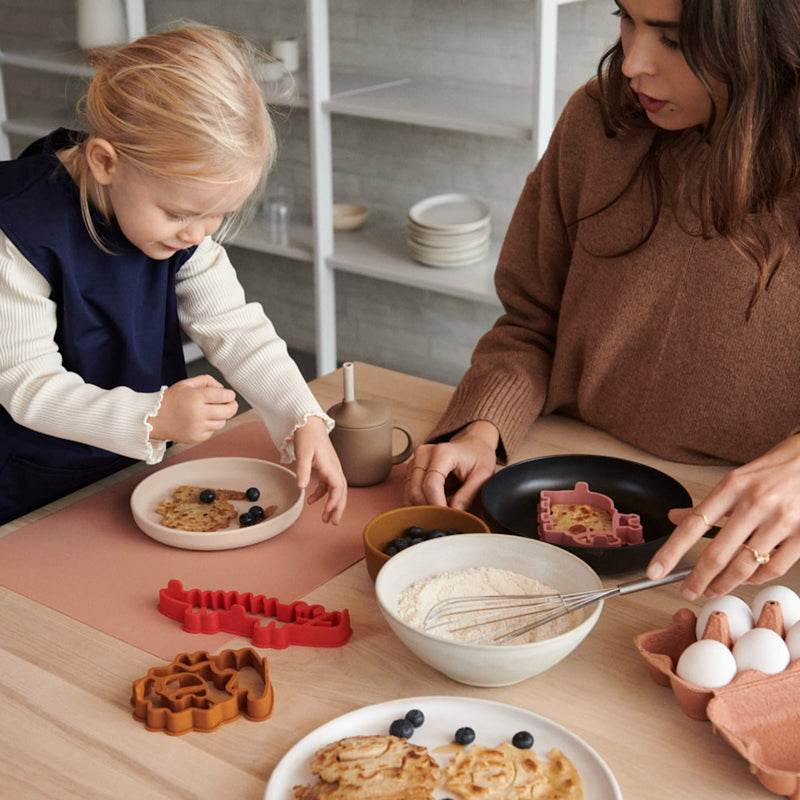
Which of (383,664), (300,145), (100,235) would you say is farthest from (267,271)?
(383,664)

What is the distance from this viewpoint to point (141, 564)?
119 centimetres

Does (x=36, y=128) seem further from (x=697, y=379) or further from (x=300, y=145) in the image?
(x=697, y=379)

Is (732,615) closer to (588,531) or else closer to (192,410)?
(588,531)

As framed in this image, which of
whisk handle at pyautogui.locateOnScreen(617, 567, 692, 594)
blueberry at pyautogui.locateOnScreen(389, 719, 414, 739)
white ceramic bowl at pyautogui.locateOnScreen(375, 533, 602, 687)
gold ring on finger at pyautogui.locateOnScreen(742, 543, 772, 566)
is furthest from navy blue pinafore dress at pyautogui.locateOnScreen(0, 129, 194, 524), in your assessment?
gold ring on finger at pyautogui.locateOnScreen(742, 543, 772, 566)

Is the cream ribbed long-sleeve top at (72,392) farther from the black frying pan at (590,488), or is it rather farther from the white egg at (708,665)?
the white egg at (708,665)

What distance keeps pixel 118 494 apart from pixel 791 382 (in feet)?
3.09

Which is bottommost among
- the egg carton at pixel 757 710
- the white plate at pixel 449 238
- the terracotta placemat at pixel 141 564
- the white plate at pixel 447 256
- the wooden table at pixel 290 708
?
the white plate at pixel 447 256

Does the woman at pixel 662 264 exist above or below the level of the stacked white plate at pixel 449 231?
above

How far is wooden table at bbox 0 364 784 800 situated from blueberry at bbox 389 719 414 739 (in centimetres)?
6

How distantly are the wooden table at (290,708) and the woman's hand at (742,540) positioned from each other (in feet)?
0.28

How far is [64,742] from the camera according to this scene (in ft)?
2.94

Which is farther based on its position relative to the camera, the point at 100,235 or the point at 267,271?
the point at 267,271

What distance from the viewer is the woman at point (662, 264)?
1.24 metres

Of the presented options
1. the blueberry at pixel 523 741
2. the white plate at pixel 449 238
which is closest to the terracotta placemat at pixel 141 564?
the blueberry at pixel 523 741
